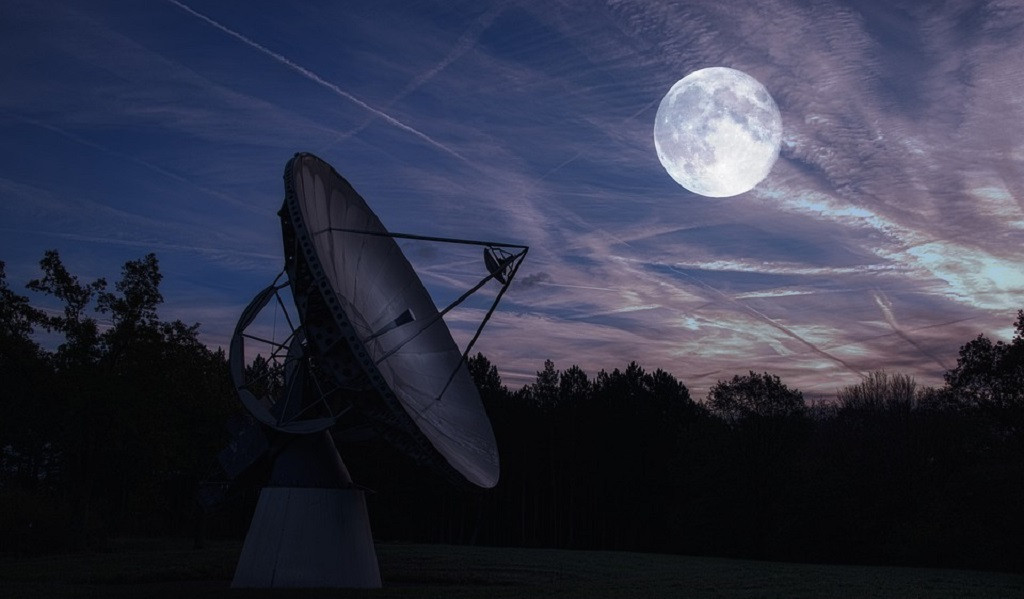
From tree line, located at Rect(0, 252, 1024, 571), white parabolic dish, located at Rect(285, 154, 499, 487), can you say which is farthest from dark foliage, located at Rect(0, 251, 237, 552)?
white parabolic dish, located at Rect(285, 154, 499, 487)

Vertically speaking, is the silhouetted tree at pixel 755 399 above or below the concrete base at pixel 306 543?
above

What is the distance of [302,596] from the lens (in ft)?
72.3

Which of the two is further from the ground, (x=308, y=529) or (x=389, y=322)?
(x=389, y=322)

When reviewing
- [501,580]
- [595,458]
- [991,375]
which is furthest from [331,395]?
[595,458]

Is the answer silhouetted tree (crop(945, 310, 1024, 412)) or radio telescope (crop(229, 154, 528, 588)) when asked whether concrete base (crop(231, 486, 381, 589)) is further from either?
silhouetted tree (crop(945, 310, 1024, 412))

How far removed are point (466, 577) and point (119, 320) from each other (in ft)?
89.3

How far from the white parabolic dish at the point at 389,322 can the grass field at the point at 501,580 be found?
431 centimetres

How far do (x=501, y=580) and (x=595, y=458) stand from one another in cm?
5161

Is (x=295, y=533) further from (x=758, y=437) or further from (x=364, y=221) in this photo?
(x=758, y=437)

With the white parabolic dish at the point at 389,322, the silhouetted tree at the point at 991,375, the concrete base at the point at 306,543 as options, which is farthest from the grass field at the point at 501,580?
the silhouetted tree at the point at 991,375

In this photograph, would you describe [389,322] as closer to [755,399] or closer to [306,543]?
[306,543]

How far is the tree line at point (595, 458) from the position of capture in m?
48.6

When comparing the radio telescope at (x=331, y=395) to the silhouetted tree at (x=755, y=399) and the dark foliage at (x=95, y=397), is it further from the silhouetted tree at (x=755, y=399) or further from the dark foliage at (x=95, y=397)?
the silhouetted tree at (x=755, y=399)

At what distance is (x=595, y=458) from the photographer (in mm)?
83938
